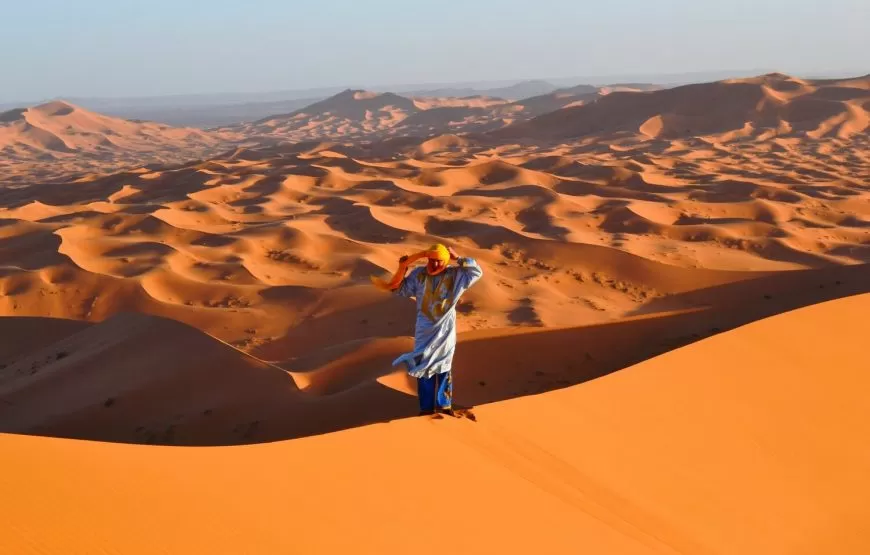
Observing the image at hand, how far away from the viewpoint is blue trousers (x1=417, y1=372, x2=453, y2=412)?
4145 mm

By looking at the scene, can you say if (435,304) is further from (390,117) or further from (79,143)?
(390,117)

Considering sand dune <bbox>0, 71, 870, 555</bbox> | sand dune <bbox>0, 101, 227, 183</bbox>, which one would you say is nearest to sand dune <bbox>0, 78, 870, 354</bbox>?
sand dune <bbox>0, 71, 870, 555</bbox>

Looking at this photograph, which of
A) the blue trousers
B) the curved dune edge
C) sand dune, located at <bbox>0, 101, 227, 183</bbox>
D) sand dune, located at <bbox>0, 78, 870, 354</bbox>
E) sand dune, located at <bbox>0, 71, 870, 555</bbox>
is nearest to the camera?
the curved dune edge

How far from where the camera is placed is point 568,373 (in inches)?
226

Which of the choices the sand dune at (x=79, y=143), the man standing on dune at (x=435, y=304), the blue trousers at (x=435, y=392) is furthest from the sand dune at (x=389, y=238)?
the sand dune at (x=79, y=143)

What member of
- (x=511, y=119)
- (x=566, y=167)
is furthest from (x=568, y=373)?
(x=511, y=119)

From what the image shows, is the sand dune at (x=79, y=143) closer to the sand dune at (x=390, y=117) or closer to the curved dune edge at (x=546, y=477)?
the sand dune at (x=390, y=117)

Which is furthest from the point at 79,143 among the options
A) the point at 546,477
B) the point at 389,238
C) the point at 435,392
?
the point at 546,477

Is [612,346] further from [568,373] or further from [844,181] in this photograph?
[844,181]

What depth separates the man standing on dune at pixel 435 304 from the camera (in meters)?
3.99

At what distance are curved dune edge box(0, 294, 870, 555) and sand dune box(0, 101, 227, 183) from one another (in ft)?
117

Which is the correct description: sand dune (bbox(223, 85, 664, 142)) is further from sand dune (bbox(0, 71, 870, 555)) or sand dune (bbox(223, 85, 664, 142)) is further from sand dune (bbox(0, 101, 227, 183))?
sand dune (bbox(0, 71, 870, 555))

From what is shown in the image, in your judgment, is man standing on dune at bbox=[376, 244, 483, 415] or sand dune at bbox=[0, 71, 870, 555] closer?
sand dune at bbox=[0, 71, 870, 555]

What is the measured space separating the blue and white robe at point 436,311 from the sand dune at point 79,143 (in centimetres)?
3517
